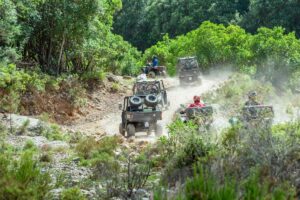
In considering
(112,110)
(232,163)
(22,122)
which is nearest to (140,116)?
(22,122)

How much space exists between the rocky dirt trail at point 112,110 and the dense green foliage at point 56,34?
2026 mm

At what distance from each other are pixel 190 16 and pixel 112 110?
37703 millimetres

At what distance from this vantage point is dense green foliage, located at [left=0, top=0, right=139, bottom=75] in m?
22.6

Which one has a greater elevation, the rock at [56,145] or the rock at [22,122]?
the rock at [22,122]

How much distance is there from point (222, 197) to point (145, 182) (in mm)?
3056

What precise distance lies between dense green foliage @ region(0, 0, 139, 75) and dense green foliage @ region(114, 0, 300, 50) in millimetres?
29879

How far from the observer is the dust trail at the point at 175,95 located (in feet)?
72.1

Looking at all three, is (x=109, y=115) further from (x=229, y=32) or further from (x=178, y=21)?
(x=178, y=21)

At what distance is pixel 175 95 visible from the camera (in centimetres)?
2877

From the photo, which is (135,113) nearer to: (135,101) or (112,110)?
(135,101)

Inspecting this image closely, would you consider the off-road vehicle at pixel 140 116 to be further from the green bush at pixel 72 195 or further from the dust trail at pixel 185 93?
the green bush at pixel 72 195

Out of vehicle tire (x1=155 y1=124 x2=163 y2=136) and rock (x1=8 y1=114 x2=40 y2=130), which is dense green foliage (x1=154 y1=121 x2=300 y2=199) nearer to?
vehicle tire (x1=155 y1=124 x2=163 y2=136)

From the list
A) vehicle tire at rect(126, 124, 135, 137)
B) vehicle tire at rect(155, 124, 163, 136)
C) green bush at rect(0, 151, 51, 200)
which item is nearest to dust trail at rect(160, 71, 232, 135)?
vehicle tire at rect(155, 124, 163, 136)

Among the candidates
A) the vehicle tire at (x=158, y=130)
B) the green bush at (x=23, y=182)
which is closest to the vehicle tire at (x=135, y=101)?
the vehicle tire at (x=158, y=130)
